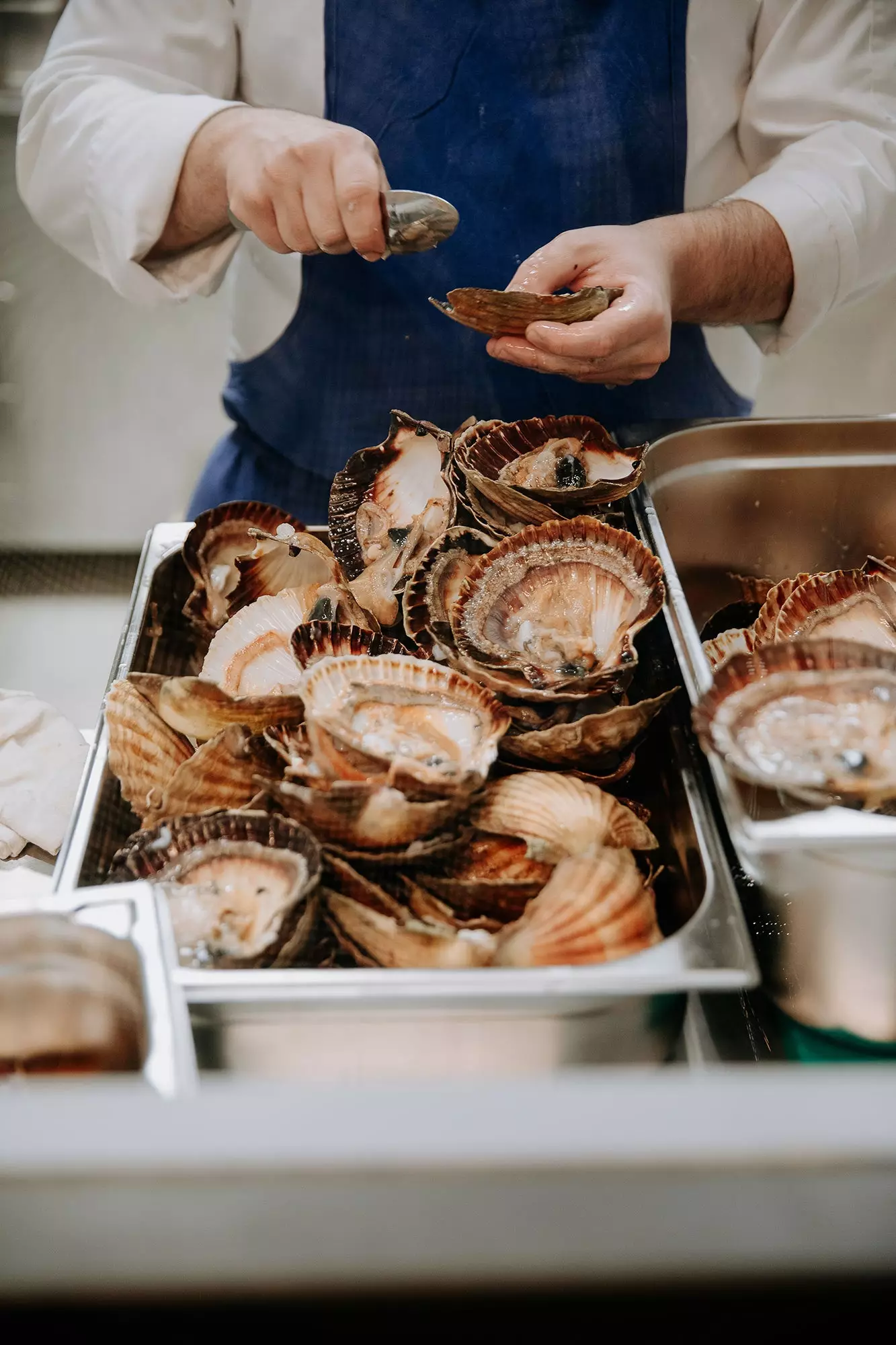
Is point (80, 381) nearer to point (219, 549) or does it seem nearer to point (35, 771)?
point (219, 549)

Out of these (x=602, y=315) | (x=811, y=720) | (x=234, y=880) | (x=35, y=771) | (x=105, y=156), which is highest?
(x=105, y=156)

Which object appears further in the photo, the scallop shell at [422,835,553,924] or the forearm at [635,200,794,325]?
the forearm at [635,200,794,325]

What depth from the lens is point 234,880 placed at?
63 centimetres

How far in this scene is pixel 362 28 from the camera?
1.02 metres

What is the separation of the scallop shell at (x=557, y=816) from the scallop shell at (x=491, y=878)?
0.04ft

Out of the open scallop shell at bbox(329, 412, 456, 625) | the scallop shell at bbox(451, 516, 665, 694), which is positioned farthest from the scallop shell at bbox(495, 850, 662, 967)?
the open scallop shell at bbox(329, 412, 456, 625)

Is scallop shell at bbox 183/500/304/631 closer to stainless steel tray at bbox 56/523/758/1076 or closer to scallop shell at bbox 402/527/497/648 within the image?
scallop shell at bbox 402/527/497/648

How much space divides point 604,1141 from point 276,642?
58cm

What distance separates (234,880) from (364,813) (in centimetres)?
10

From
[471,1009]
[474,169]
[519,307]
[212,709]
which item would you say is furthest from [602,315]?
[471,1009]

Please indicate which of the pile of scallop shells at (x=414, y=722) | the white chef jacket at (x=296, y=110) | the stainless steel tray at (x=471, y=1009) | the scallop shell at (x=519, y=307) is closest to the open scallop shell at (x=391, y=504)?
the pile of scallop shells at (x=414, y=722)

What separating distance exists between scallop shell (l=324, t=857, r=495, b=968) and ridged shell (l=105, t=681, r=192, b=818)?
183 millimetres

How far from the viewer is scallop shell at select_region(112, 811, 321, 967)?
58 cm

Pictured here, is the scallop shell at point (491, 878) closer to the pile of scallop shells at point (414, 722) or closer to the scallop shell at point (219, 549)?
the pile of scallop shells at point (414, 722)
